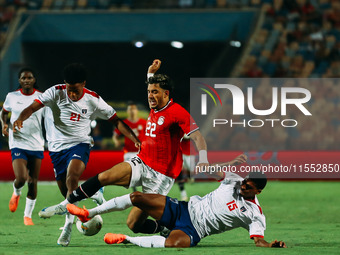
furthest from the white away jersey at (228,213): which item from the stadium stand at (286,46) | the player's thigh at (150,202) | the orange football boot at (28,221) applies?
the stadium stand at (286,46)

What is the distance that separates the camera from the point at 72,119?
28.3 ft

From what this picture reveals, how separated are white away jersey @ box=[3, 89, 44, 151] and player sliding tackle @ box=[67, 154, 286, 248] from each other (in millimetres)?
3403

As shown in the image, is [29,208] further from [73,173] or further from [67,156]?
[73,173]

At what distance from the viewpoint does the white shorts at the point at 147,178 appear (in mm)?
7812

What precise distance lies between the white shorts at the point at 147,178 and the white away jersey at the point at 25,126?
3.20 meters

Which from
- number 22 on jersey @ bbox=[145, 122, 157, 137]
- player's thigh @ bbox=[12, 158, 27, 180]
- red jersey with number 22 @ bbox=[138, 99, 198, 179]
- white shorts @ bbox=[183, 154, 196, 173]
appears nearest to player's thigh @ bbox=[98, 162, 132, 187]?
red jersey with number 22 @ bbox=[138, 99, 198, 179]

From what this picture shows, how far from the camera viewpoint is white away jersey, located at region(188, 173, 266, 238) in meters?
7.50

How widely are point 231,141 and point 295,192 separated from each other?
3.33 metres

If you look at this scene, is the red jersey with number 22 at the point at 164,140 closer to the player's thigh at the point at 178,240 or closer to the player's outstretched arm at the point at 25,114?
the player's thigh at the point at 178,240

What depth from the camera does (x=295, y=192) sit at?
1623 cm

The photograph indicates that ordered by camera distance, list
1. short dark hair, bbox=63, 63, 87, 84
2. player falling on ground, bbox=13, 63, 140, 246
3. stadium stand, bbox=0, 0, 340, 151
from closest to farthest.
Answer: short dark hair, bbox=63, 63, 87, 84 < player falling on ground, bbox=13, 63, 140, 246 < stadium stand, bbox=0, 0, 340, 151

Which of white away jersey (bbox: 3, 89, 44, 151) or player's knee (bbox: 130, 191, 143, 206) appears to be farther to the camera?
white away jersey (bbox: 3, 89, 44, 151)

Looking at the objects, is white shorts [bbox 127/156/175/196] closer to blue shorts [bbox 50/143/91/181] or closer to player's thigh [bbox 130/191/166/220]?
player's thigh [bbox 130/191/166/220]

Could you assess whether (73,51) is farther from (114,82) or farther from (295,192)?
(295,192)
